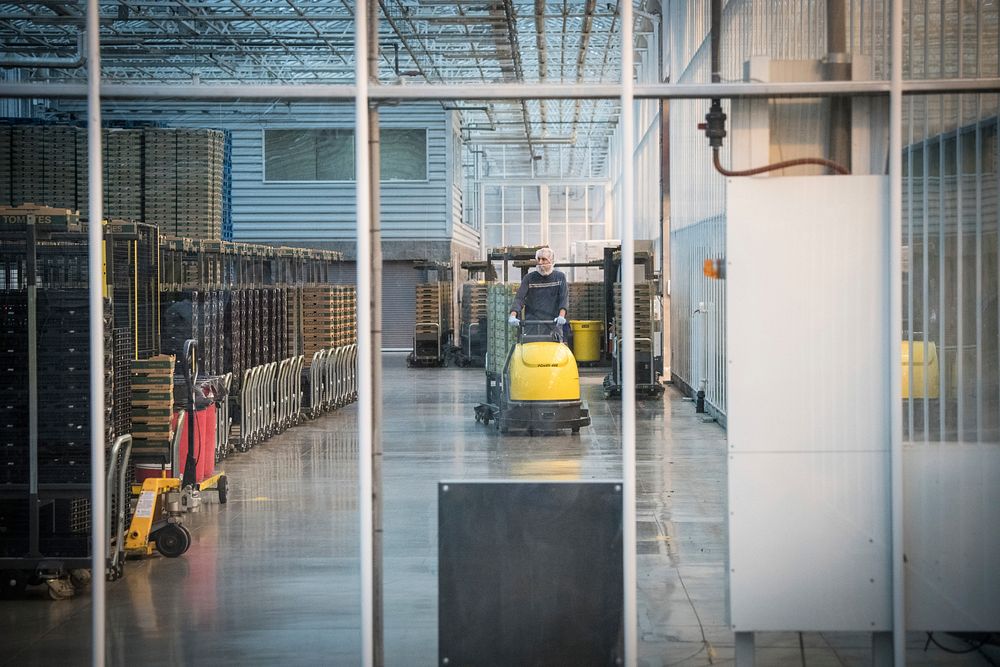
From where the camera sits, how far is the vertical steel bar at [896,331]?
15.8ft

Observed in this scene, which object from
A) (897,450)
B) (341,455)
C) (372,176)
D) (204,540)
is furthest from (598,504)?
(341,455)

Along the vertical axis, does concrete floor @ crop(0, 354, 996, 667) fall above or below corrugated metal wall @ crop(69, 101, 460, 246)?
below

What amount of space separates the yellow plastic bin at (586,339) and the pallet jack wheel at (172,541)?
18742mm

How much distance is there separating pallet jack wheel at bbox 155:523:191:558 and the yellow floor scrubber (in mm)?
6593

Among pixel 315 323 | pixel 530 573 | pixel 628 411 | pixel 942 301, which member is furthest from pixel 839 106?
pixel 315 323

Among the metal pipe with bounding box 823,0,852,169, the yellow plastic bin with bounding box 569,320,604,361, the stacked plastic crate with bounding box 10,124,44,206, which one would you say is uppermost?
the stacked plastic crate with bounding box 10,124,44,206

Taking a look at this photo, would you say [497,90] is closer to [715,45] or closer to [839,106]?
[715,45]

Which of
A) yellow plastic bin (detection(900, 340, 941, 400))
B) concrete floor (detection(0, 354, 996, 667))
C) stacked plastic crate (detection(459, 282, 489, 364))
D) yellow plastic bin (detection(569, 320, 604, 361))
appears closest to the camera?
yellow plastic bin (detection(900, 340, 941, 400))

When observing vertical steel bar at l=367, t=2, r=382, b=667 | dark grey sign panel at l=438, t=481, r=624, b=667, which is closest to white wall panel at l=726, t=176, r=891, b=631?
dark grey sign panel at l=438, t=481, r=624, b=667

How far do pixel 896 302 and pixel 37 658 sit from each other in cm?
439

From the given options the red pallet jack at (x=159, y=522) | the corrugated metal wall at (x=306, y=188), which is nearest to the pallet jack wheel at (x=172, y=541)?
the red pallet jack at (x=159, y=522)

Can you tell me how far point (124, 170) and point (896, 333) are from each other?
14.5 meters

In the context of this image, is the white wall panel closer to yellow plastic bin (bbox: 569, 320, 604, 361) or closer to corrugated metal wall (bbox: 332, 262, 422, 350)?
yellow plastic bin (bbox: 569, 320, 604, 361)

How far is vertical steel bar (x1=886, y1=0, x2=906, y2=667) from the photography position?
4.83m
